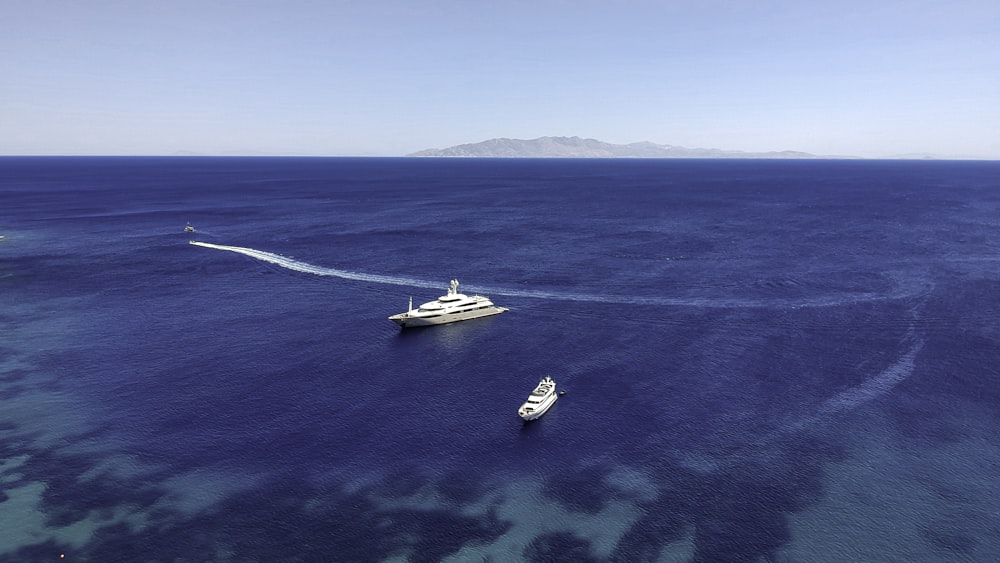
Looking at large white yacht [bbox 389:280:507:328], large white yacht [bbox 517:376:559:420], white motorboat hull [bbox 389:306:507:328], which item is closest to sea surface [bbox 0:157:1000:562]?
large white yacht [bbox 517:376:559:420]

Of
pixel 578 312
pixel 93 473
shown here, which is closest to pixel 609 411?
pixel 578 312

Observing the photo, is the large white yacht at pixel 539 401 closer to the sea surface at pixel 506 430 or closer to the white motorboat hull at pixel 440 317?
the sea surface at pixel 506 430

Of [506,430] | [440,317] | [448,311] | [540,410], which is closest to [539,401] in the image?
[540,410]

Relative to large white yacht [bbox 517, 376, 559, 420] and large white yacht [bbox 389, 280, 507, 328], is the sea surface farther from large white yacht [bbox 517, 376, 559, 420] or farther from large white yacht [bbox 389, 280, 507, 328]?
large white yacht [bbox 389, 280, 507, 328]

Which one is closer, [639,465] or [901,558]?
[901,558]

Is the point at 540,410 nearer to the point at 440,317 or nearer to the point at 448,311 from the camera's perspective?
the point at 440,317

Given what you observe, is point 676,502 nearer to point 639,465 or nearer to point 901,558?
point 639,465
